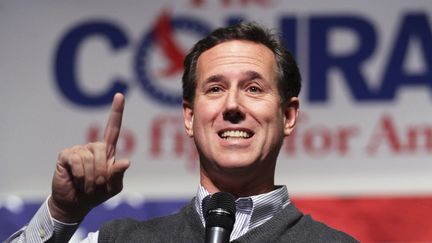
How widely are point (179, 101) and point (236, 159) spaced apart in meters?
1.76

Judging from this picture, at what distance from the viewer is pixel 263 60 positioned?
2121 millimetres

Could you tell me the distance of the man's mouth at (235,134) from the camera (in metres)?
1.95

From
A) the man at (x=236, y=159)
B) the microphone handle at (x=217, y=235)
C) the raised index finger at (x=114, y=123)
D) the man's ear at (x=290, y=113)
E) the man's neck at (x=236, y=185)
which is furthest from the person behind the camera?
the man's ear at (x=290, y=113)

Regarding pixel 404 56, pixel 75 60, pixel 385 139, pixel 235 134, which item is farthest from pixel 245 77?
pixel 75 60

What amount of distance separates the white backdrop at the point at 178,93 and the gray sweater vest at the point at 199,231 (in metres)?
1.61

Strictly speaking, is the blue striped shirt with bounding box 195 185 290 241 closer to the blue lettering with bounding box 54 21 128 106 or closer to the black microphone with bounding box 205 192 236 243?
the black microphone with bounding box 205 192 236 243

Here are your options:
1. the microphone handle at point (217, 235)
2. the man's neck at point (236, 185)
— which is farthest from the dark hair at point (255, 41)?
the microphone handle at point (217, 235)

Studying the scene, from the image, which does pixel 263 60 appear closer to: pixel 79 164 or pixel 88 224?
pixel 79 164

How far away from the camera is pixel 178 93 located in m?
3.70

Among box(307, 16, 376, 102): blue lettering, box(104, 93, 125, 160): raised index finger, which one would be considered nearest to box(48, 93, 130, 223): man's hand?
box(104, 93, 125, 160): raised index finger

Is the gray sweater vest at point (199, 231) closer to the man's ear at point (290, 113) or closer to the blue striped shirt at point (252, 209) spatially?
the blue striped shirt at point (252, 209)

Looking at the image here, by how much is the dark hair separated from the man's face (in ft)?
0.07

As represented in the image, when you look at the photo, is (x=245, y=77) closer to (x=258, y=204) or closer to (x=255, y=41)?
(x=255, y=41)

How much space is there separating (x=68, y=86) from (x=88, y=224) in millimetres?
602
